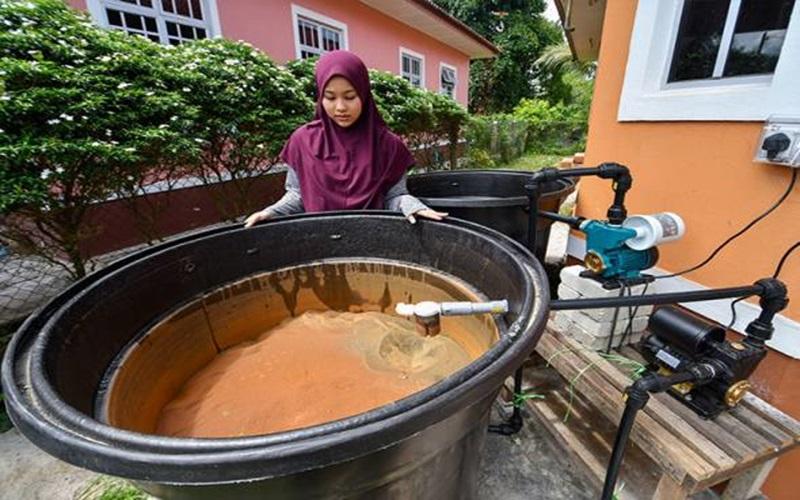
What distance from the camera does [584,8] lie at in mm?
3789

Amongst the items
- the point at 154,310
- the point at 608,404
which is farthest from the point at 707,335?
the point at 154,310

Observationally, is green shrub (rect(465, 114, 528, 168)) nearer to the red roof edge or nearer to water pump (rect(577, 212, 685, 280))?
the red roof edge

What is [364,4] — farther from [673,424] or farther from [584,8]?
[673,424]

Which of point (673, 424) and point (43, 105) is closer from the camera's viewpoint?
point (673, 424)

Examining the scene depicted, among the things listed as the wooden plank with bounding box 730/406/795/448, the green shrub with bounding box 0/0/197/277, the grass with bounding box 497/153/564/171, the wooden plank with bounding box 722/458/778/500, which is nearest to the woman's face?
the green shrub with bounding box 0/0/197/277

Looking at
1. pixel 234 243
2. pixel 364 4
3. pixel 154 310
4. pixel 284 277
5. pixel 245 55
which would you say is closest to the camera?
pixel 154 310

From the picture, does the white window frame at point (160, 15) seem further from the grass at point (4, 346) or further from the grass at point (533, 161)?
the grass at point (533, 161)

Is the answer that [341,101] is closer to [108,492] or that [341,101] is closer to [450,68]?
[108,492]

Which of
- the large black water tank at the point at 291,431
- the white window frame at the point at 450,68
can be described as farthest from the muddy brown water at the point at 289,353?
the white window frame at the point at 450,68

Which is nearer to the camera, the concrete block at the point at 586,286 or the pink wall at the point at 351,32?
the concrete block at the point at 586,286

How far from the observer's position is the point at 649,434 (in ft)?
3.89

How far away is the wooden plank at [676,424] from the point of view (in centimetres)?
110

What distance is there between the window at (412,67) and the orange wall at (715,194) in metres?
8.71

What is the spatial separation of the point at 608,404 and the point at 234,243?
168cm
